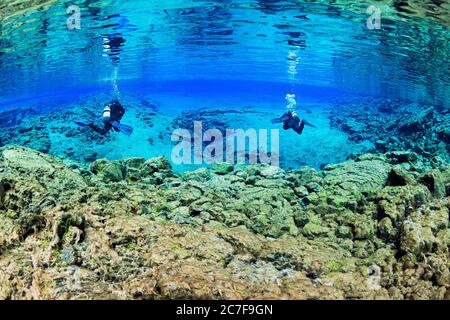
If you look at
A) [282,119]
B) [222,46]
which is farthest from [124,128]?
[222,46]

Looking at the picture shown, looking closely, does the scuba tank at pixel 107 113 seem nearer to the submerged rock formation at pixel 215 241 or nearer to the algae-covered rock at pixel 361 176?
the submerged rock formation at pixel 215 241

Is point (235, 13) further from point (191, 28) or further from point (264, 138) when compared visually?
point (264, 138)

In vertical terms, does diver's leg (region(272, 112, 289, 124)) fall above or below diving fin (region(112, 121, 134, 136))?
below

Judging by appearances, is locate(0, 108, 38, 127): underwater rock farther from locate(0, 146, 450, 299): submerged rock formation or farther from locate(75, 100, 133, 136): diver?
locate(0, 146, 450, 299): submerged rock formation

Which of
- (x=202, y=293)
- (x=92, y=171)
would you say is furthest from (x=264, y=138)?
(x=202, y=293)

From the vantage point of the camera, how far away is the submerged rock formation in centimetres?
357

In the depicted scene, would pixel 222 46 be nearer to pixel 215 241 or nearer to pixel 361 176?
pixel 361 176

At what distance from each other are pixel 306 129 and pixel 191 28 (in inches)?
421

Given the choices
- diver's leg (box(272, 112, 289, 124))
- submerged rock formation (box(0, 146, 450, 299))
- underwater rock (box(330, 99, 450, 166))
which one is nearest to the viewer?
submerged rock formation (box(0, 146, 450, 299))

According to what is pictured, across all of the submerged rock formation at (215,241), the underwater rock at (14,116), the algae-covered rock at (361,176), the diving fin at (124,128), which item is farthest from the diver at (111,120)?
the underwater rock at (14,116)

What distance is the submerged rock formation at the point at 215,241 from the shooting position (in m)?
Result: 3.57

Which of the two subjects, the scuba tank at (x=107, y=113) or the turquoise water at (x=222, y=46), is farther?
the turquoise water at (x=222, y=46)

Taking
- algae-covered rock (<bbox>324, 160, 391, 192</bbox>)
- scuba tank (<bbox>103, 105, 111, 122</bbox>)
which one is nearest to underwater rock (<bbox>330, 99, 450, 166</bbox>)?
algae-covered rock (<bbox>324, 160, 391, 192</bbox>)

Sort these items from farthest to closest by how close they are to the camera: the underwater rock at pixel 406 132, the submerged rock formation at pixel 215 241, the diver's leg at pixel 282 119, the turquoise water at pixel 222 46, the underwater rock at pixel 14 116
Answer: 1. the underwater rock at pixel 14 116
2. the underwater rock at pixel 406 132
3. the turquoise water at pixel 222 46
4. the diver's leg at pixel 282 119
5. the submerged rock formation at pixel 215 241
